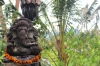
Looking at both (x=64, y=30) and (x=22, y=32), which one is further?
(x=64, y=30)

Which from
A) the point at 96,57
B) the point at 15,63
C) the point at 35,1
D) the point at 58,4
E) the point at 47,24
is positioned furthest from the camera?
the point at 47,24

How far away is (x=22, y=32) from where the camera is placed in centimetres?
338

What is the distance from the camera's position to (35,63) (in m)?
3.48

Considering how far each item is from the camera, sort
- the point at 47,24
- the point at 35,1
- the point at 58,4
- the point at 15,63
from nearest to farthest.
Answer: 1. the point at 15,63
2. the point at 35,1
3. the point at 58,4
4. the point at 47,24

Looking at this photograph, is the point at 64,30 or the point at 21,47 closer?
the point at 21,47

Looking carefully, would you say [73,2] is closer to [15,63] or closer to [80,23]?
[80,23]

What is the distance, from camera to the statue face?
11.1ft

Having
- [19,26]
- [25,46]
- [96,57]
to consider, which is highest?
[19,26]

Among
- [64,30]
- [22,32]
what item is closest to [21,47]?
[22,32]

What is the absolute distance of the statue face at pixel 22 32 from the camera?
3.38 m

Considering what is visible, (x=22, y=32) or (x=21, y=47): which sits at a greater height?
(x=22, y=32)

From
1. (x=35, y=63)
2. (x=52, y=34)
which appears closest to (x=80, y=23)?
(x=52, y=34)

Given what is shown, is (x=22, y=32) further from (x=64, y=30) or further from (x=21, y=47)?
(x=64, y=30)

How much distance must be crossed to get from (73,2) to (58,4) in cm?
38
